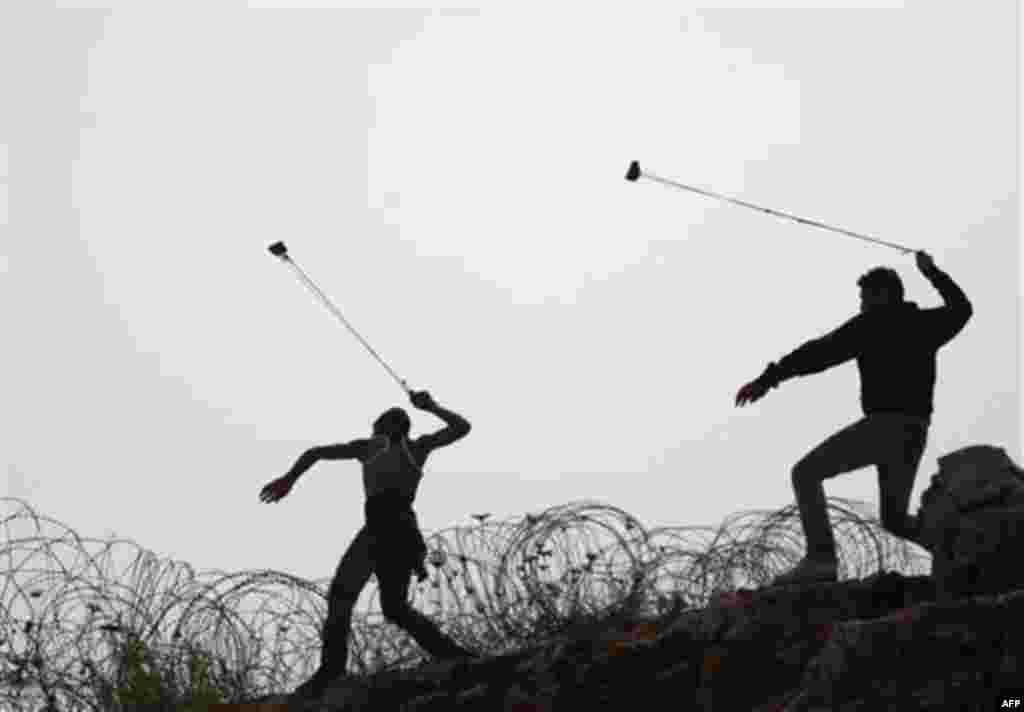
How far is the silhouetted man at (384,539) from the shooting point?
364 inches

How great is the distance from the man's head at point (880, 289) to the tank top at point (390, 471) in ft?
8.75

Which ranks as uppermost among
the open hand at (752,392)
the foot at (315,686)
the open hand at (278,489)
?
the open hand at (278,489)

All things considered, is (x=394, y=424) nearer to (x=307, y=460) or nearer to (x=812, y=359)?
(x=307, y=460)

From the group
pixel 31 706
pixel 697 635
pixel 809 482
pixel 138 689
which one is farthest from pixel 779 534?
pixel 31 706

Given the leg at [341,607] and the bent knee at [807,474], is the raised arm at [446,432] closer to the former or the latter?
the leg at [341,607]

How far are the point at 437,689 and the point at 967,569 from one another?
283 cm

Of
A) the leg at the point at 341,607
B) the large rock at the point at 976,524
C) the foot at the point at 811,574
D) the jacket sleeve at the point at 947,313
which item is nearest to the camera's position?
the large rock at the point at 976,524

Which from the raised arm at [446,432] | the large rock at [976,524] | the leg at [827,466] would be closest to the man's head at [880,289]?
the leg at [827,466]

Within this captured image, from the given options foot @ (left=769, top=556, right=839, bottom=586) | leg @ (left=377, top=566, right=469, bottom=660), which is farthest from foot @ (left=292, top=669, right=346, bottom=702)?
foot @ (left=769, top=556, right=839, bottom=586)

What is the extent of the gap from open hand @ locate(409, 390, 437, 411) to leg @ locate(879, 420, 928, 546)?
264 cm

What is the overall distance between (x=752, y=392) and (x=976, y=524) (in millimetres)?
1883

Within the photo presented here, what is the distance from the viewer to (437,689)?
28.3ft

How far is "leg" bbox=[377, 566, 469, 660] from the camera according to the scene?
9.27 metres

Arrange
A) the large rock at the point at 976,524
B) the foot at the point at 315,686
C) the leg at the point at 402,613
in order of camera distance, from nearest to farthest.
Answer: the large rock at the point at 976,524 → the foot at the point at 315,686 → the leg at the point at 402,613
